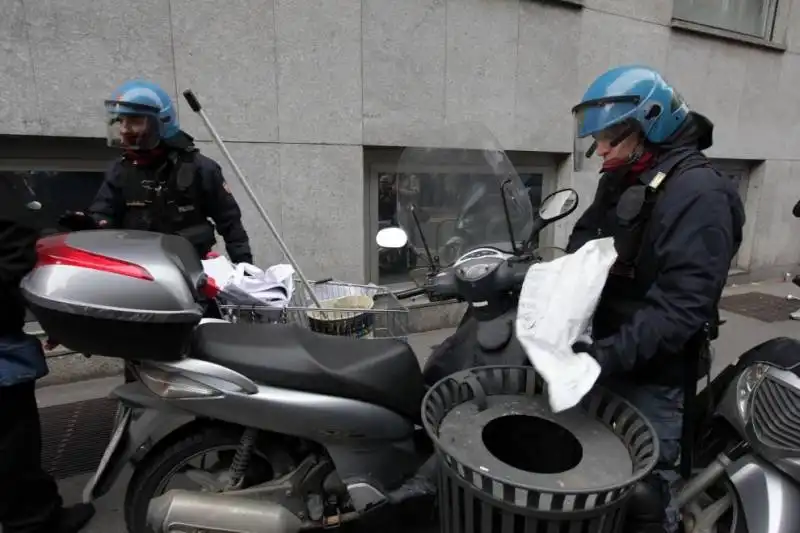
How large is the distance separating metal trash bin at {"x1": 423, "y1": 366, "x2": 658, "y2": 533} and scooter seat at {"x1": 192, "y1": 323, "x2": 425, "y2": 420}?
Answer: 0.98ft

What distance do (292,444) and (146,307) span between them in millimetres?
772

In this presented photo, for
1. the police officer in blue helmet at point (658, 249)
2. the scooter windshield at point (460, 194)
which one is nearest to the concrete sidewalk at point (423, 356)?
the scooter windshield at point (460, 194)

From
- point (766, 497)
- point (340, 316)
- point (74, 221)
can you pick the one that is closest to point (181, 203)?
point (74, 221)

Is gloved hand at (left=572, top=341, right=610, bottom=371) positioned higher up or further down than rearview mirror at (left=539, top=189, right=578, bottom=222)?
further down

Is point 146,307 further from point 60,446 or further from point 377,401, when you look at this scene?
point 60,446

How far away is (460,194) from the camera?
8.19 feet

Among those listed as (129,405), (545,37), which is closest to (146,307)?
(129,405)

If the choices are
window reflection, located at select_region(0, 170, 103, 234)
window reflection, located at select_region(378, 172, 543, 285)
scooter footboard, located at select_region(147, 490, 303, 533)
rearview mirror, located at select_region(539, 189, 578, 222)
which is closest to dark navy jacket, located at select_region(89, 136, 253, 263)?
window reflection, located at select_region(0, 170, 103, 234)

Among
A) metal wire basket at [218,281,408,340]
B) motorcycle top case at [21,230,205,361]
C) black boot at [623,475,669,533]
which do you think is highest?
motorcycle top case at [21,230,205,361]

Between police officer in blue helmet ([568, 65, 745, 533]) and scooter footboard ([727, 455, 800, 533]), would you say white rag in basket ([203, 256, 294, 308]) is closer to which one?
police officer in blue helmet ([568, 65, 745, 533])

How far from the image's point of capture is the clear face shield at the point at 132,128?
2.61 m

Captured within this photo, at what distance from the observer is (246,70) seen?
4.01 meters

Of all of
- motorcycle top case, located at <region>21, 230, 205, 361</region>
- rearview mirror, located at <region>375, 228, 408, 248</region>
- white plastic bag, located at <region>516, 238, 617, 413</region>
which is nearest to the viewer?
white plastic bag, located at <region>516, 238, 617, 413</region>

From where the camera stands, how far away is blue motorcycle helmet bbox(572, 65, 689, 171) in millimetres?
1699
